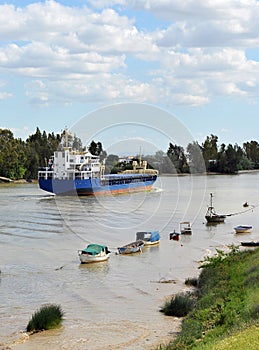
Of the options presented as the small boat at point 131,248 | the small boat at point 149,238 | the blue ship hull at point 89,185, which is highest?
the blue ship hull at point 89,185

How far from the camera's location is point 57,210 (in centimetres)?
6194

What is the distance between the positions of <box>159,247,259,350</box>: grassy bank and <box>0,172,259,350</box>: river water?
4.45 ft

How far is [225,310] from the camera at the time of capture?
1730 centimetres

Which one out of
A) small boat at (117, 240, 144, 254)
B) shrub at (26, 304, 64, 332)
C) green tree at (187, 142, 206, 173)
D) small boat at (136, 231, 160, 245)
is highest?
green tree at (187, 142, 206, 173)

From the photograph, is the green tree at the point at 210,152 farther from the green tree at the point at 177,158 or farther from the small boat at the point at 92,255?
the small boat at the point at 92,255

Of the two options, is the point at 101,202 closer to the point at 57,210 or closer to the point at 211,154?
the point at 57,210

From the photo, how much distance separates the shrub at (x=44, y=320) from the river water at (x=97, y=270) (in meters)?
0.31

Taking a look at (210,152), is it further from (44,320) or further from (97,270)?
(44,320)

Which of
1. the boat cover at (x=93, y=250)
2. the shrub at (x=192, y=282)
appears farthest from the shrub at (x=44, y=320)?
the boat cover at (x=93, y=250)

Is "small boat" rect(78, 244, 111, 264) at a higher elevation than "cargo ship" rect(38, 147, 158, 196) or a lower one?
lower

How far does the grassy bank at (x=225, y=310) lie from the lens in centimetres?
1253

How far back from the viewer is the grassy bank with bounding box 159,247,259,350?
12.5 metres

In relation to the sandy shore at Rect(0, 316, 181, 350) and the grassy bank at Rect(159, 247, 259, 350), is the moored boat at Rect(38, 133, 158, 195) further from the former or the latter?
the sandy shore at Rect(0, 316, 181, 350)

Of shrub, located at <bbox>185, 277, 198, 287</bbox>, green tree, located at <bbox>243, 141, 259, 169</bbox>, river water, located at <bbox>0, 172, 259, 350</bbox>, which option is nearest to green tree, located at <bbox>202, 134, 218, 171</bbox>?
green tree, located at <bbox>243, 141, 259, 169</bbox>
